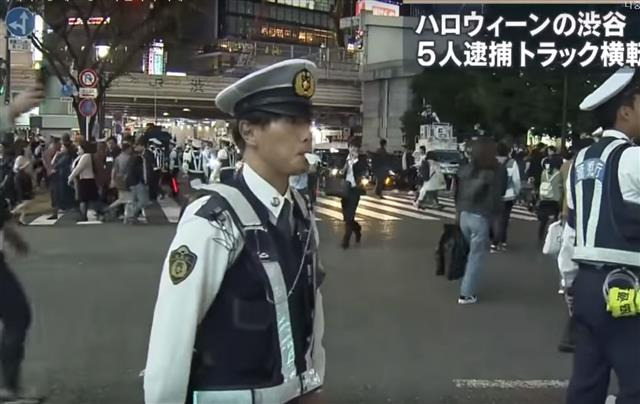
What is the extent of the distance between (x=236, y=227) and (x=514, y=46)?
4.66 m

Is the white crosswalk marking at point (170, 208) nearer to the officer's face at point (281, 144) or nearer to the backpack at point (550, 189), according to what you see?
the backpack at point (550, 189)

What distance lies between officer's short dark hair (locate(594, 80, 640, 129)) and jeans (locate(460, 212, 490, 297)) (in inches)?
Answer: 193

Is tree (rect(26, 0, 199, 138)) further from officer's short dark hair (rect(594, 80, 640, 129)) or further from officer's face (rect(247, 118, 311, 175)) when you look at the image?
officer's face (rect(247, 118, 311, 175))

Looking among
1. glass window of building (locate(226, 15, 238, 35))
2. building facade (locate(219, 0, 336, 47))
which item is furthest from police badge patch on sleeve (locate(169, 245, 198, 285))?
building facade (locate(219, 0, 336, 47))

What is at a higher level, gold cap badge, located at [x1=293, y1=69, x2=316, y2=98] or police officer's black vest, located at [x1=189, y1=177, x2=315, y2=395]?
gold cap badge, located at [x1=293, y1=69, x2=316, y2=98]

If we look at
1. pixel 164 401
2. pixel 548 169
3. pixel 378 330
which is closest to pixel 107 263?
pixel 378 330

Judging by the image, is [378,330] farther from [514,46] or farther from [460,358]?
[514,46]

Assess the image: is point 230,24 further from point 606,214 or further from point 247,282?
point 247,282

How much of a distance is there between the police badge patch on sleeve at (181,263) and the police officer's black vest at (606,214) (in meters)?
1.85

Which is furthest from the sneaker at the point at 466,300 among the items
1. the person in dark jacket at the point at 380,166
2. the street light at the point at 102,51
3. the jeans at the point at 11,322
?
the street light at the point at 102,51

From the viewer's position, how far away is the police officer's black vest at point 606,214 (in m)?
3.10

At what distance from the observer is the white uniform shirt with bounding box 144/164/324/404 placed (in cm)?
188

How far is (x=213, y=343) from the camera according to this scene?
77.0 inches

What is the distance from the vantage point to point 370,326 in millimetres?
7043
